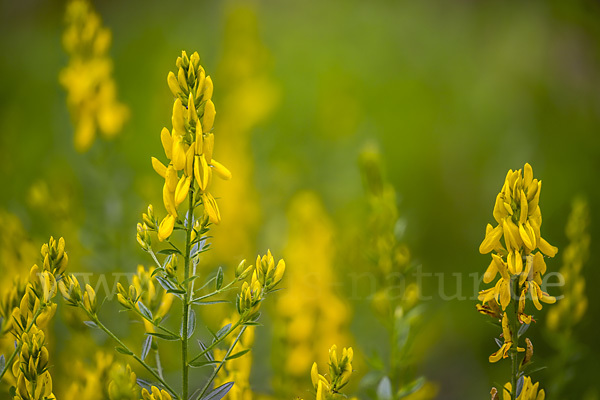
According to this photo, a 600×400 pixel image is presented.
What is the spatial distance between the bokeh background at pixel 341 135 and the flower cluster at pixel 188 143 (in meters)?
0.63

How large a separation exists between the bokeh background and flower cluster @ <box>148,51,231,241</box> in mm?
632

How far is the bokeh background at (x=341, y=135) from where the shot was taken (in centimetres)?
172

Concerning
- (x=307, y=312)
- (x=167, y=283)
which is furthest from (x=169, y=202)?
(x=307, y=312)

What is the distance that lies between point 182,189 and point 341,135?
6.27ft

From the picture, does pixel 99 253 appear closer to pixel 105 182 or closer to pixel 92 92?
pixel 105 182

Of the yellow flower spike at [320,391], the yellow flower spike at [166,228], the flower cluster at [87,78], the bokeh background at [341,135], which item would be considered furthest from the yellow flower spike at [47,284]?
the flower cluster at [87,78]

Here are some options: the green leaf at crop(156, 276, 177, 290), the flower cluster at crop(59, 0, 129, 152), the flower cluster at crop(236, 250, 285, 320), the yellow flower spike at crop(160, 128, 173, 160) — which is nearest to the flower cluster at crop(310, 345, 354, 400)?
the flower cluster at crop(236, 250, 285, 320)

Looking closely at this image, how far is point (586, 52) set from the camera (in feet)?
9.89

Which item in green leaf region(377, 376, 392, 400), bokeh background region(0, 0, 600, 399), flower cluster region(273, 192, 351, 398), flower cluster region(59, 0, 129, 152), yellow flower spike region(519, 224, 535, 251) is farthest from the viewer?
bokeh background region(0, 0, 600, 399)

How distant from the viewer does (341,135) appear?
2543 mm

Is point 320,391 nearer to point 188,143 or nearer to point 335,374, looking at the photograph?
point 335,374

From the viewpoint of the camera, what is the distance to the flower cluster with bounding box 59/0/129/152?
1.41 m

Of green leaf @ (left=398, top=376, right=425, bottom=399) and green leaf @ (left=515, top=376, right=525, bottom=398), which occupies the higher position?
green leaf @ (left=515, top=376, right=525, bottom=398)

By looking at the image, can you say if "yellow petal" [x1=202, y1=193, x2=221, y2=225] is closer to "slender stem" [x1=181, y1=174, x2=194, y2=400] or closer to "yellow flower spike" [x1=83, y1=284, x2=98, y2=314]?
"slender stem" [x1=181, y1=174, x2=194, y2=400]
